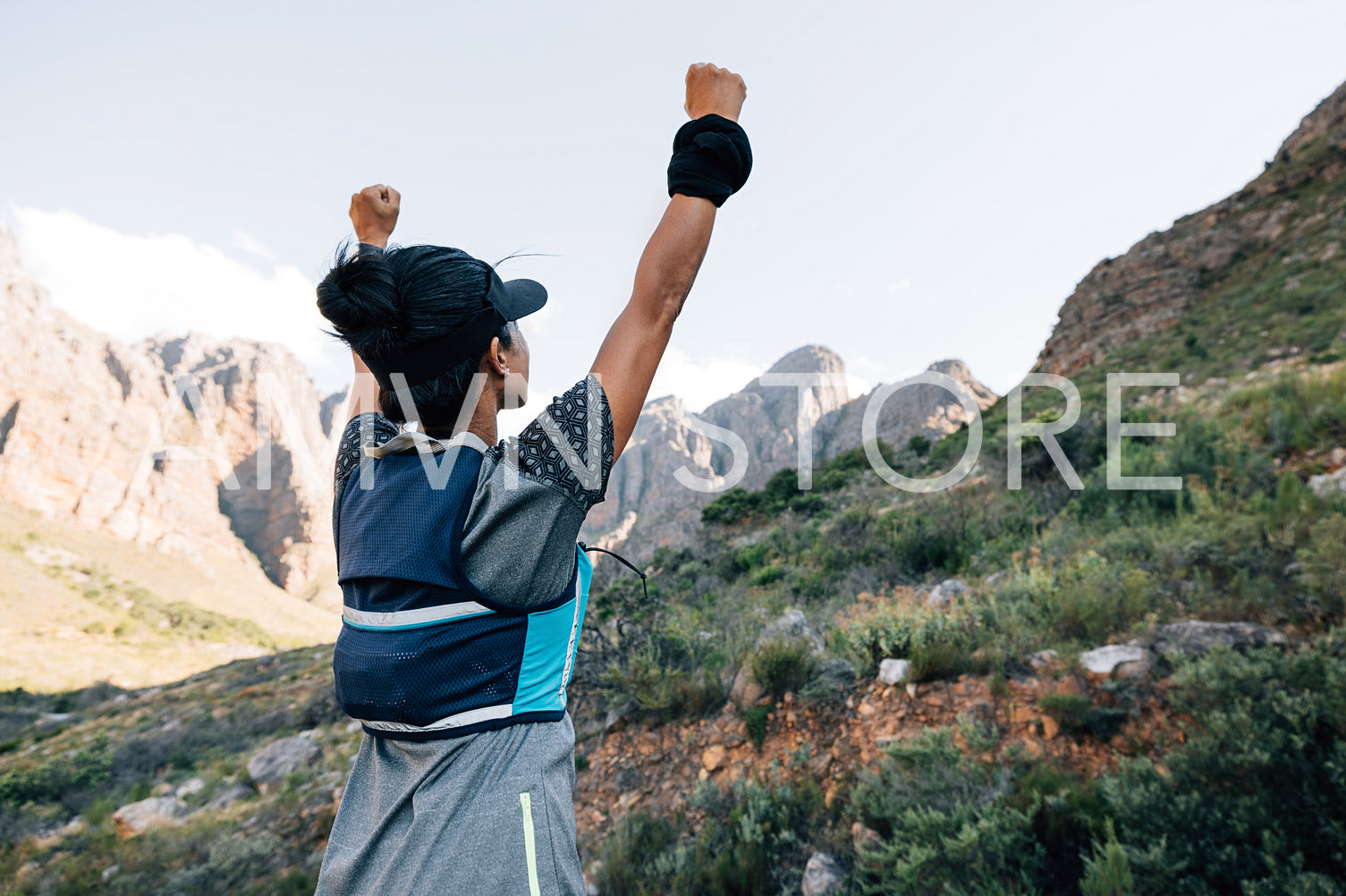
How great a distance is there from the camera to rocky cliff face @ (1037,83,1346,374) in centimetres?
2320

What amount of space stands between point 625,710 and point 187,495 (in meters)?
85.9

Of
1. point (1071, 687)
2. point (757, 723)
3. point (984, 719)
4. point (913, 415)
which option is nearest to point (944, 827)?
point (984, 719)

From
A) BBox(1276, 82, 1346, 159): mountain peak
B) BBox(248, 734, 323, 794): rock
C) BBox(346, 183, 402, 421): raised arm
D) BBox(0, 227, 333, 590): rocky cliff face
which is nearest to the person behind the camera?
BBox(346, 183, 402, 421): raised arm

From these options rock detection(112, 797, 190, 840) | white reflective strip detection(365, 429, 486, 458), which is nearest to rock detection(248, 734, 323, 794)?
rock detection(112, 797, 190, 840)

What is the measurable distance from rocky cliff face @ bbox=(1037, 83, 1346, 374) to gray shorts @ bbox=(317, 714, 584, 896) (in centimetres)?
2771

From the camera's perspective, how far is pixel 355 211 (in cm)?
168

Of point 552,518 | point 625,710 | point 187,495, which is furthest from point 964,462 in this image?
point 187,495

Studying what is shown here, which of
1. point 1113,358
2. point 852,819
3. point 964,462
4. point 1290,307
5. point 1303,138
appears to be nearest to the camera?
point 852,819

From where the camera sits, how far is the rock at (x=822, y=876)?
2496mm

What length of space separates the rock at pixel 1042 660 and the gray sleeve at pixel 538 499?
3480 mm

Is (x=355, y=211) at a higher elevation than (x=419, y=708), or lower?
higher

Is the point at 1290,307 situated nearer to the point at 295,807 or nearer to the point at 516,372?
the point at 516,372

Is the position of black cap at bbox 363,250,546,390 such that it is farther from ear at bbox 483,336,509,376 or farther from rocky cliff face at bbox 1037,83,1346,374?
rocky cliff face at bbox 1037,83,1346,374

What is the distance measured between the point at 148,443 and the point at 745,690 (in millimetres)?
89688
